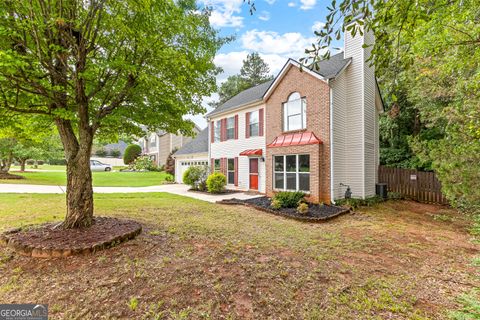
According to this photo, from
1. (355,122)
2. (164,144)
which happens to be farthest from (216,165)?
(164,144)

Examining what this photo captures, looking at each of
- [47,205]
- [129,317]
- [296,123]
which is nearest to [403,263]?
[129,317]

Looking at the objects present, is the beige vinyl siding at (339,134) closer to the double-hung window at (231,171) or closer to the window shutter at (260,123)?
the window shutter at (260,123)

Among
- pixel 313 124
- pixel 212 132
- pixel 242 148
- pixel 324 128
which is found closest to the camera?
pixel 324 128

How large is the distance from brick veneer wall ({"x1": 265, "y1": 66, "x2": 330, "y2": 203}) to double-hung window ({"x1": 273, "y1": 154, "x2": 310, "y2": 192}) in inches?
10.2

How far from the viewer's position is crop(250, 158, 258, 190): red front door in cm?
1375

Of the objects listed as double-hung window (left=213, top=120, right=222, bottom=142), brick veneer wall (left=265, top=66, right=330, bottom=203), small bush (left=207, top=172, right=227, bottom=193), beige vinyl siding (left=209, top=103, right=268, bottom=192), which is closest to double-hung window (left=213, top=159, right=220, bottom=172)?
beige vinyl siding (left=209, top=103, right=268, bottom=192)

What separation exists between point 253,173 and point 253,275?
33.4 ft

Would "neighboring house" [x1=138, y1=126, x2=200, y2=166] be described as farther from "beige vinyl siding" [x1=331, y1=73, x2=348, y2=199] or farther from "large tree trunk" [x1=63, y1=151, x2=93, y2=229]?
"large tree trunk" [x1=63, y1=151, x2=93, y2=229]

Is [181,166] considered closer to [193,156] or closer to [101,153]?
[193,156]

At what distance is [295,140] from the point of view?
11.0 m

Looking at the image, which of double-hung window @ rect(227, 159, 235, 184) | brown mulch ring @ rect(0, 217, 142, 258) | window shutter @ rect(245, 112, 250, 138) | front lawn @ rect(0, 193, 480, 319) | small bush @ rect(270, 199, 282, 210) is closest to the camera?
front lawn @ rect(0, 193, 480, 319)

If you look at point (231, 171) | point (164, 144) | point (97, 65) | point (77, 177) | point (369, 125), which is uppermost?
point (164, 144)

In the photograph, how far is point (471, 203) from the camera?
21.8 ft

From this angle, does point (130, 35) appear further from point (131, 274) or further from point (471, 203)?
point (471, 203)
